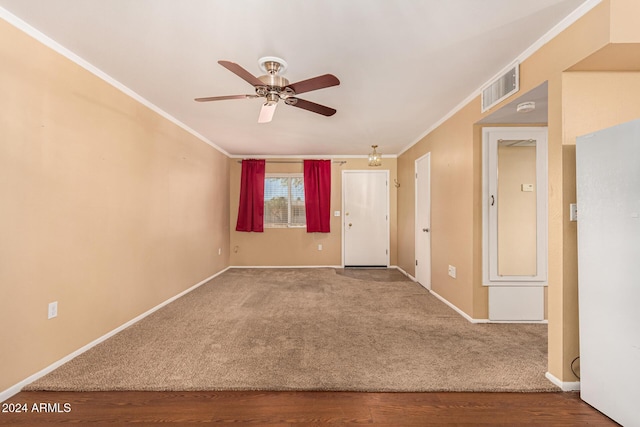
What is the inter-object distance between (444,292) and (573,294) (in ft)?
6.13

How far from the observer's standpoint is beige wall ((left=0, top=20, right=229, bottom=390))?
1793 millimetres

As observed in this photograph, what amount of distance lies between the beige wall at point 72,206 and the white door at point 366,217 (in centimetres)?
342

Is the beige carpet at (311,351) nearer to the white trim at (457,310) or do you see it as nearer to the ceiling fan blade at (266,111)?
the white trim at (457,310)

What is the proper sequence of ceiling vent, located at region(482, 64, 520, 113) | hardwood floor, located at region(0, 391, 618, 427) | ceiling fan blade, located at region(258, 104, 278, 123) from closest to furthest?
1. hardwood floor, located at region(0, 391, 618, 427)
2. ceiling vent, located at region(482, 64, 520, 113)
3. ceiling fan blade, located at region(258, 104, 278, 123)

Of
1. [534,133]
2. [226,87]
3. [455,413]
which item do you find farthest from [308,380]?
[534,133]

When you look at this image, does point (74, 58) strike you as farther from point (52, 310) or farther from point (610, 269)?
point (610, 269)

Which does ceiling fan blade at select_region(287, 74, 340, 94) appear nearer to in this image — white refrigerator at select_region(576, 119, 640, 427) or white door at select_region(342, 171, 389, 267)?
white refrigerator at select_region(576, 119, 640, 427)

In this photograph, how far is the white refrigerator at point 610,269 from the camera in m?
1.46

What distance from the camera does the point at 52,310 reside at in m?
2.04

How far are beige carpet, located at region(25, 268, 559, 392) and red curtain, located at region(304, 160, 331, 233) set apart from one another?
7.51 feet

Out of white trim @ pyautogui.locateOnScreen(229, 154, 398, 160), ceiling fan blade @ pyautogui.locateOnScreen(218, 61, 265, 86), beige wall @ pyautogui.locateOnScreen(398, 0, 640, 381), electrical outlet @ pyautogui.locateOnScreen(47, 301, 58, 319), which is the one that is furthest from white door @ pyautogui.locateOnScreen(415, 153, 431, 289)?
electrical outlet @ pyautogui.locateOnScreen(47, 301, 58, 319)

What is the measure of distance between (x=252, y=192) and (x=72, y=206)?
3.61 meters

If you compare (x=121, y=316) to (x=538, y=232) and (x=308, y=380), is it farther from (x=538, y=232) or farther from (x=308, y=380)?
(x=538, y=232)

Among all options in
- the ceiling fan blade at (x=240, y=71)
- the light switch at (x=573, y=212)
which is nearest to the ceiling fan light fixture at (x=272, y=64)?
the ceiling fan blade at (x=240, y=71)
